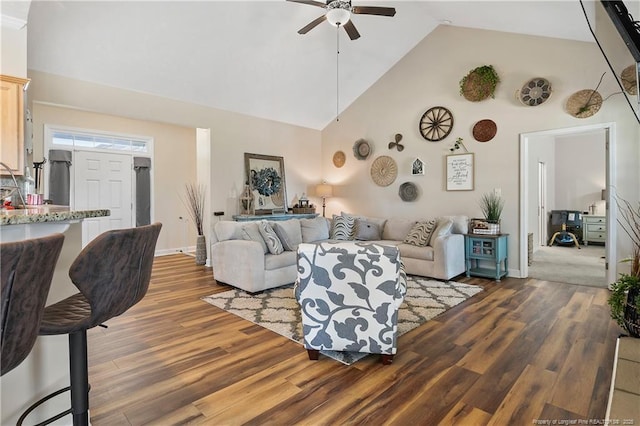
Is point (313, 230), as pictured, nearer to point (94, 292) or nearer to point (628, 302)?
point (628, 302)

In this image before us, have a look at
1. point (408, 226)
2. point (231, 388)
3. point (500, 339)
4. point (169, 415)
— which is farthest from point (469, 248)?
point (169, 415)

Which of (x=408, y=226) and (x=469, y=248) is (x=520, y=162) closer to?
(x=469, y=248)

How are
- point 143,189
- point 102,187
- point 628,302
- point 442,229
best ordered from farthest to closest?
point 143,189 → point 102,187 → point 442,229 → point 628,302

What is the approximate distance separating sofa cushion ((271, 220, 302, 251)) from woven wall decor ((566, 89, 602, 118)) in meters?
4.00

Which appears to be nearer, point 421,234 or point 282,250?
point 282,250

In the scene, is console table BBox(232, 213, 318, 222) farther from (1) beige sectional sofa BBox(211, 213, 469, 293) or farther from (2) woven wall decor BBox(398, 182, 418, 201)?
(2) woven wall decor BBox(398, 182, 418, 201)

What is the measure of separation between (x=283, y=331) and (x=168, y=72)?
384 centimetres

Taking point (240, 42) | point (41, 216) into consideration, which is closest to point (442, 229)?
point (240, 42)

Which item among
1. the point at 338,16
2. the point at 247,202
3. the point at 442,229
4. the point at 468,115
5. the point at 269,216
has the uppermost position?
the point at 338,16

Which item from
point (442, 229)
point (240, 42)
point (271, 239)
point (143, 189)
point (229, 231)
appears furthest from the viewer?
point (143, 189)

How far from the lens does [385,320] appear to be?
2234mm

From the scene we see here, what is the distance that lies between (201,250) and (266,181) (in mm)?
1694

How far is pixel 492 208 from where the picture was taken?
15.9 ft

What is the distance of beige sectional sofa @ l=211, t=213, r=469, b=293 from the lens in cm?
398
